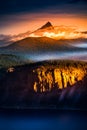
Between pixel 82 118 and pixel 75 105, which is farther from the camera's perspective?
pixel 75 105

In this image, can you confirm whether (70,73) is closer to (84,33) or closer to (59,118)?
(84,33)

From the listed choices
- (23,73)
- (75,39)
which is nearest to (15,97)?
(23,73)

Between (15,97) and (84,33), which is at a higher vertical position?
(84,33)

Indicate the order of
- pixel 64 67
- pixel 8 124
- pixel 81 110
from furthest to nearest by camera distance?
pixel 64 67
pixel 81 110
pixel 8 124

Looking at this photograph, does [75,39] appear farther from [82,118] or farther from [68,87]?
[82,118]

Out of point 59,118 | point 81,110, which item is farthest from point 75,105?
point 59,118

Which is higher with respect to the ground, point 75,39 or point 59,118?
point 75,39

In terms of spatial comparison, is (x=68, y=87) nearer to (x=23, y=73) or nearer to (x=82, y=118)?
(x=23, y=73)

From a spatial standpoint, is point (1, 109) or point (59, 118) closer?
point (59, 118)

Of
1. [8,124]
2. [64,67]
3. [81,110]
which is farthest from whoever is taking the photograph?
[64,67]
